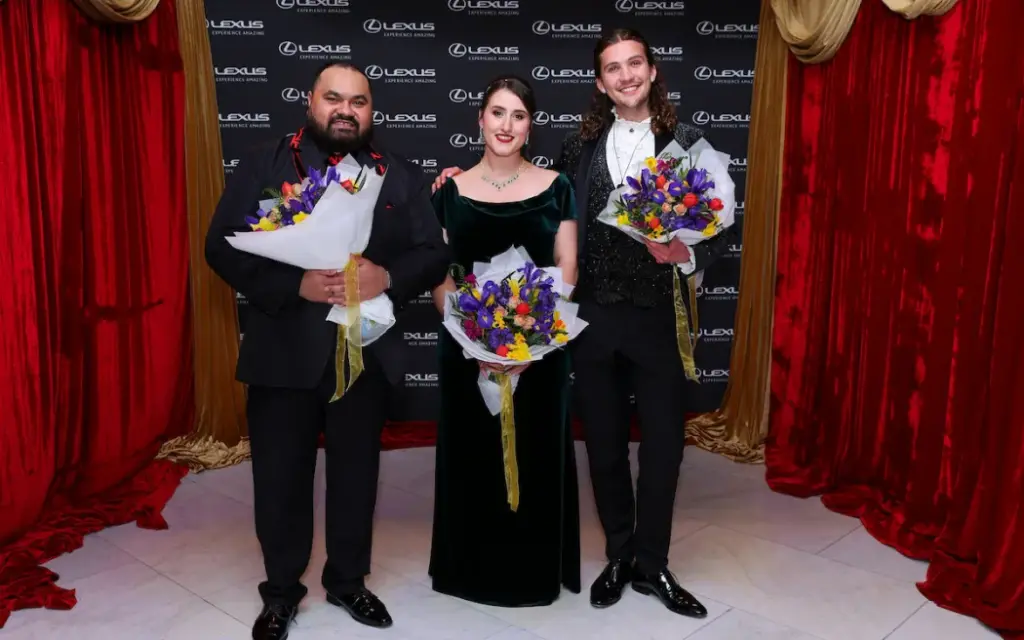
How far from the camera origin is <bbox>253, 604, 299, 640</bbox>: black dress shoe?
2.71 metres

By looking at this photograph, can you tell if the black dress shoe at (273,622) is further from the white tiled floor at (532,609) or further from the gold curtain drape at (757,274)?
the gold curtain drape at (757,274)

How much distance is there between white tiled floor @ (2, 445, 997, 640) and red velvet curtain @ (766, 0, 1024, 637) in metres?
0.19

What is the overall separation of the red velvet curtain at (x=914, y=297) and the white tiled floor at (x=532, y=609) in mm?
192

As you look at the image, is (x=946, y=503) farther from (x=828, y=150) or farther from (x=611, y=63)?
(x=611, y=63)

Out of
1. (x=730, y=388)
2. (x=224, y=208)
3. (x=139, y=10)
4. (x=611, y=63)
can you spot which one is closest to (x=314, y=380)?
(x=224, y=208)

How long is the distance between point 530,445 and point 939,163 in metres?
1.88

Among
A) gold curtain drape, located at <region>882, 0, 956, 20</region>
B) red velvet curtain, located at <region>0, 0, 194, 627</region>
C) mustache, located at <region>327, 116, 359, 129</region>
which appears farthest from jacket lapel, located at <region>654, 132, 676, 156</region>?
red velvet curtain, located at <region>0, 0, 194, 627</region>

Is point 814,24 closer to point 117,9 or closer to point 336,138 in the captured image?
point 336,138

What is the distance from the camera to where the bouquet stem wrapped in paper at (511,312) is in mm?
2553

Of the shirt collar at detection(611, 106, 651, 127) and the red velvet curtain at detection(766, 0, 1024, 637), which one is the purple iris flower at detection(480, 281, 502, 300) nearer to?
the shirt collar at detection(611, 106, 651, 127)

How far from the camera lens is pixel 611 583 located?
2.98m

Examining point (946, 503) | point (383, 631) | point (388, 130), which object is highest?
point (388, 130)

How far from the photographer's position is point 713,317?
5215mm

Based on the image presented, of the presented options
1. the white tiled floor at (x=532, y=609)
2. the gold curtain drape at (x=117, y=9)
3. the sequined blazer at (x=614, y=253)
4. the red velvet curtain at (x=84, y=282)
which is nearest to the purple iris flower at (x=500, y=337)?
the sequined blazer at (x=614, y=253)
